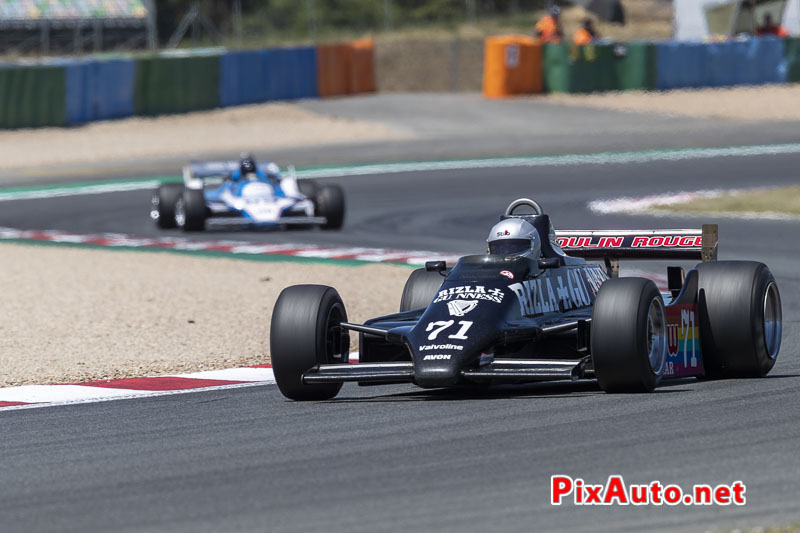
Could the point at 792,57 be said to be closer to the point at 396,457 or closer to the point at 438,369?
the point at 438,369

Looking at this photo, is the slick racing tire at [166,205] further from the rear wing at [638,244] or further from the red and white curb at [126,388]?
the rear wing at [638,244]

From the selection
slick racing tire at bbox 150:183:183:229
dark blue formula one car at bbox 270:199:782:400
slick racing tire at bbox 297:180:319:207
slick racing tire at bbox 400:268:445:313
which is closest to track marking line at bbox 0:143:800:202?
slick racing tire at bbox 150:183:183:229

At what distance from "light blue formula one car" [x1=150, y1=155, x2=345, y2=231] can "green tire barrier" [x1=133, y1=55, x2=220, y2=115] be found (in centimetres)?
1589

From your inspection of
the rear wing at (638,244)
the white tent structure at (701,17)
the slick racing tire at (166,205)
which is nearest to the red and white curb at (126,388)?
the rear wing at (638,244)

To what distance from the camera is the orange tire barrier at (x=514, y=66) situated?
39.7 meters

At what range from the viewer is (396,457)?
→ 282 inches

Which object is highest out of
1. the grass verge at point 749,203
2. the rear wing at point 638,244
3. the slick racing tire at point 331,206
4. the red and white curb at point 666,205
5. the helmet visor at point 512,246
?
the helmet visor at point 512,246

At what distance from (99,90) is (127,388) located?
2716 cm

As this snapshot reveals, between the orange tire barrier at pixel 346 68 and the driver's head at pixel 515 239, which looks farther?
the orange tire barrier at pixel 346 68

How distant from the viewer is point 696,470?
6.63 metres

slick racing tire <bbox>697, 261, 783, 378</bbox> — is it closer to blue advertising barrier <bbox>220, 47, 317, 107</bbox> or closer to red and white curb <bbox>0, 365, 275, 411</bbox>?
red and white curb <bbox>0, 365, 275, 411</bbox>

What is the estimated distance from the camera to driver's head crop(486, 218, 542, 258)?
9.18 meters

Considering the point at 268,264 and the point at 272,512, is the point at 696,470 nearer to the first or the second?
the point at 272,512

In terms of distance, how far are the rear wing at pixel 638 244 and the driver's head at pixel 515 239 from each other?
4.66ft
